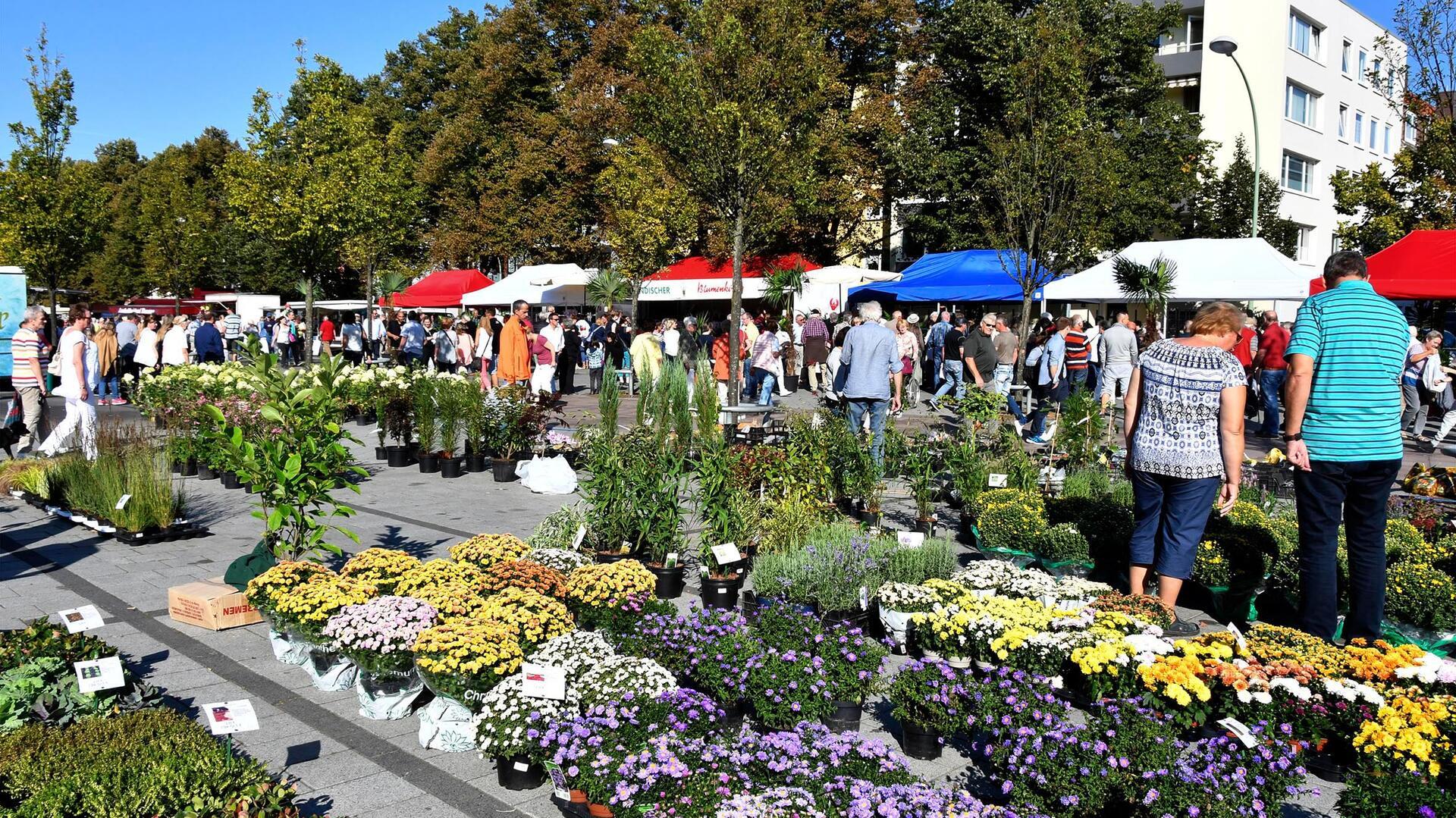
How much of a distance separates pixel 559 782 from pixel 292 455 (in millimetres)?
2957

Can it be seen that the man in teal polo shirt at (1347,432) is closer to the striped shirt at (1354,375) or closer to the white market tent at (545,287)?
the striped shirt at (1354,375)

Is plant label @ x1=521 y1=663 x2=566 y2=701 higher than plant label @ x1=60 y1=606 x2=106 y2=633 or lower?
lower

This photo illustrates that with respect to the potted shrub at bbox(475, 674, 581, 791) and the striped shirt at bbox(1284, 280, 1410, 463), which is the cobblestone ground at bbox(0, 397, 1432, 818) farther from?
the striped shirt at bbox(1284, 280, 1410, 463)

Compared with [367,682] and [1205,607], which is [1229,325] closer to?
[1205,607]

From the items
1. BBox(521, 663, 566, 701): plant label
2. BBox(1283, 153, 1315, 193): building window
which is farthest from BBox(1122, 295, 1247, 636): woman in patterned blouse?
BBox(1283, 153, 1315, 193): building window

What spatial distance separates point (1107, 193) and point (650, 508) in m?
17.6

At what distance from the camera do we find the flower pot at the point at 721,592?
6.08 metres

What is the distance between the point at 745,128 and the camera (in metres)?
13.4

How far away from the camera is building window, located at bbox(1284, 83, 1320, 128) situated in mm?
37000

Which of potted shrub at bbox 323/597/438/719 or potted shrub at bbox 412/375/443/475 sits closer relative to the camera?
potted shrub at bbox 323/597/438/719

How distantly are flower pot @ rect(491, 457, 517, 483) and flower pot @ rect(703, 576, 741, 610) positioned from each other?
5146 mm

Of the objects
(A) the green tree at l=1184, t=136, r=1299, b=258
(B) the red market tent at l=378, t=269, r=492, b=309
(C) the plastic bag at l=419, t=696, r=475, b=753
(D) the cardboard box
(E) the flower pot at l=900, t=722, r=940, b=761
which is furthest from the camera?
(B) the red market tent at l=378, t=269, r=492, b=309

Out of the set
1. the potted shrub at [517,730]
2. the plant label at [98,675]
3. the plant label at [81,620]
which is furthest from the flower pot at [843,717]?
the plant label at [81,620]

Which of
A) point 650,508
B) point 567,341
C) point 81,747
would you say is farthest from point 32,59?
point 81,747
